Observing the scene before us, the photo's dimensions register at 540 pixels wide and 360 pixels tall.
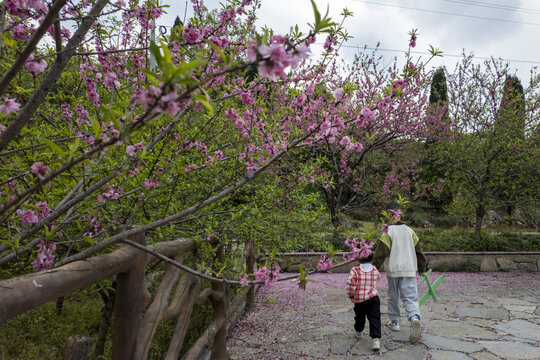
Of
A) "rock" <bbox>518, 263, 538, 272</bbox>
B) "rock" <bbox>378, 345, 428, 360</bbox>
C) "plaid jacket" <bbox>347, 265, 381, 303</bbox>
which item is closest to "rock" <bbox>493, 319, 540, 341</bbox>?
"rock" <bbox>378, 345, 428, 360</bbox>

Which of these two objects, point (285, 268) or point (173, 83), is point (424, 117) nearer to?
point (285, 268)

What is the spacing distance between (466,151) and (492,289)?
4273mm

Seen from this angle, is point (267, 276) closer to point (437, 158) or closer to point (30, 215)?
point (30, 215)

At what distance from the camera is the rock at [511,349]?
3953mm

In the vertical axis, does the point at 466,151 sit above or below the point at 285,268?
above

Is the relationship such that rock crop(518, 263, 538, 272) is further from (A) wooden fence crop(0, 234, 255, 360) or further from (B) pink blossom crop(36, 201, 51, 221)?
(B) pink blossom crop(36, 201, 51, 221)

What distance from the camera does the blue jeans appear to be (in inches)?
183

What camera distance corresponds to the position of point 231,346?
14.8 ft

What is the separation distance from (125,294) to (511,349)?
4.44 m

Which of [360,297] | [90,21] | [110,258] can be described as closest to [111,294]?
[110,258]

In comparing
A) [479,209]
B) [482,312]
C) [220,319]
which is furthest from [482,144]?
[220,319]

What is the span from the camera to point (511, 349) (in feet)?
13.7

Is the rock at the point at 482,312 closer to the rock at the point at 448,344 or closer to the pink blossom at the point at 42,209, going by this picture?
the rock at the point at 448,344

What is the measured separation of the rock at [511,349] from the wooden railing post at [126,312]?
158 inches
